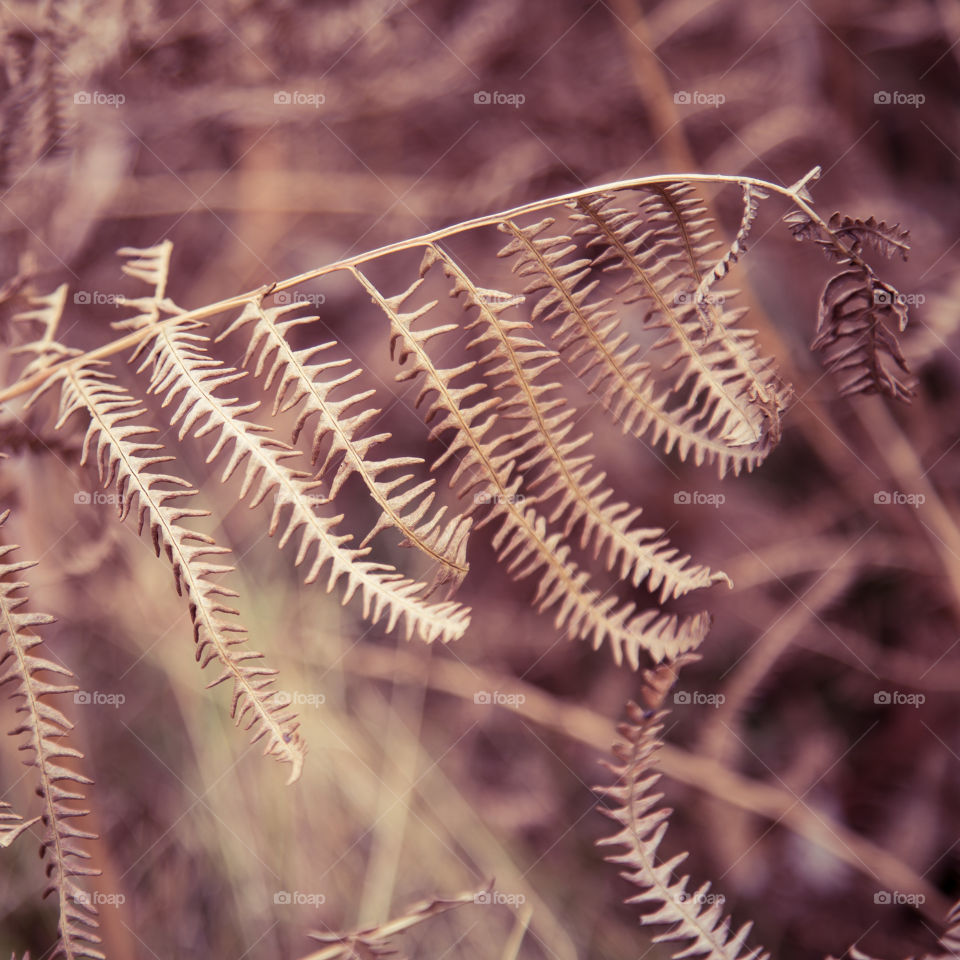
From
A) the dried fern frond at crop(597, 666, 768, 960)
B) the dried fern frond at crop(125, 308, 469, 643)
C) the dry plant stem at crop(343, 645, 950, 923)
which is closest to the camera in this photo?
the dried fern frond at crop(125, 308, 469, 643)

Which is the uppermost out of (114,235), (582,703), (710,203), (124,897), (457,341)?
(710,203)

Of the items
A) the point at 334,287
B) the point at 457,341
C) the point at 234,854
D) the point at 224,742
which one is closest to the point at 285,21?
the point at 334,287

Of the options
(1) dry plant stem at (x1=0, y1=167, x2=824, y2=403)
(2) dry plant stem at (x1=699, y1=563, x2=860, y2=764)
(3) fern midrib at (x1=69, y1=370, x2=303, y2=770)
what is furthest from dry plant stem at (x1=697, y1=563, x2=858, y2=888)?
(3) fern midrib at (x1=69, y1=370, x2=303, y2=770)

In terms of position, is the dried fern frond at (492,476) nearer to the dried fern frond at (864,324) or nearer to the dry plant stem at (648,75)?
the dried fern frond at (864,324)

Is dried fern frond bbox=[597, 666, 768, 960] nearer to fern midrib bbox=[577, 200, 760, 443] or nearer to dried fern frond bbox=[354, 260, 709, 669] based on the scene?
dried fern frond bbox=[354, 260, 709, 669]

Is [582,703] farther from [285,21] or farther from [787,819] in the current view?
[285,21]

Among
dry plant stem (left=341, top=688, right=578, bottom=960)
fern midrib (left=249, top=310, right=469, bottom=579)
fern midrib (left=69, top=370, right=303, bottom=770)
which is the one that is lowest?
dry plant stem (left=341, top=688, right=578, bottom=960)

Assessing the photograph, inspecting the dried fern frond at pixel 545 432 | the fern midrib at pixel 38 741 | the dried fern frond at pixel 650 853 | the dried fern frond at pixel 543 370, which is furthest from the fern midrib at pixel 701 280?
the fern midrib at pixel 38 741

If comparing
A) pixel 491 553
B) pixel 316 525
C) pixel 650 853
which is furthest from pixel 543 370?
pixel 491 553

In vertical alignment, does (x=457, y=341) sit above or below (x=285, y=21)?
below
